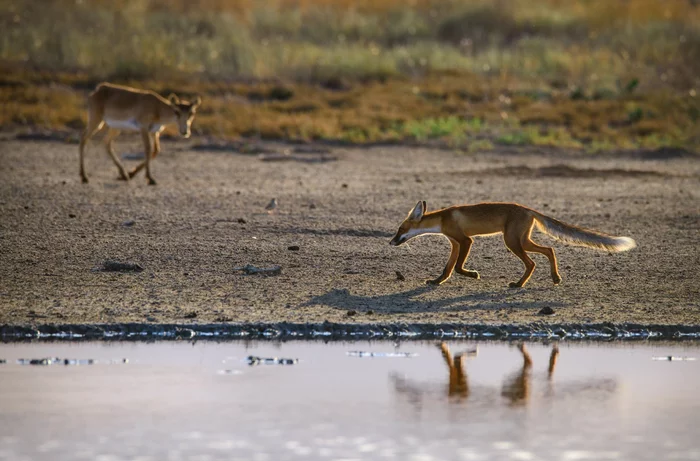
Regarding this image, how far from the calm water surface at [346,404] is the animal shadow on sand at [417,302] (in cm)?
105

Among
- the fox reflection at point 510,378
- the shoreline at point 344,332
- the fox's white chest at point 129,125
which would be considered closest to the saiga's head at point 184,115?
the fox's white chest at point 129,125

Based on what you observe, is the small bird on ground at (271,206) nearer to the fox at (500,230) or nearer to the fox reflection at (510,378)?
the fox at (500,230)

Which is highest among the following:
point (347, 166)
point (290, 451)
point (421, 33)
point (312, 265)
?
point (421, 33)

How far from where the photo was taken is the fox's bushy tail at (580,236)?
36.6ft

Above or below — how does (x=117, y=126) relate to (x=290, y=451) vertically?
above

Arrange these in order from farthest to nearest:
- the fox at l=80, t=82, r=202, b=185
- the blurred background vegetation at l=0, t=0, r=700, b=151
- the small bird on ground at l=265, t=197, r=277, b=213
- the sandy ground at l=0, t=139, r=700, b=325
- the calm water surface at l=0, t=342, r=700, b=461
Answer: the blurred background vegetation at l=0, t=0, r=700, b=151, the fox at l=80, t=82, r=202, b=185, the small bird on ground at l=265, t=197, r=277, b=213, the sandy ground at l=0, t=139, r=700, b=325, the calm water surface at l=0, t=342, r=700, b=461

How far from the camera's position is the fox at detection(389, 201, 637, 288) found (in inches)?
438

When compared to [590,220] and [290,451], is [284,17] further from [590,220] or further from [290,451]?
[290,451]

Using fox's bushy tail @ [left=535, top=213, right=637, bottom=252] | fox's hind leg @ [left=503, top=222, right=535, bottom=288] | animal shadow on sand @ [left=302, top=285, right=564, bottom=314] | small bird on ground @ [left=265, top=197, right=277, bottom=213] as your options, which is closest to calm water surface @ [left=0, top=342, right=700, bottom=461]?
animal shadow on sand @ [left=302, top=285, right=564, bottom=314]

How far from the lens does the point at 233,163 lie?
2048 cm

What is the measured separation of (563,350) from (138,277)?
3949 millimetres

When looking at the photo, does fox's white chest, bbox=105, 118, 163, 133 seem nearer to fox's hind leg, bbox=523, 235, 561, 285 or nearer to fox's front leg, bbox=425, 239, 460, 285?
fox's front leg, bbox=425, 239, 460, 285

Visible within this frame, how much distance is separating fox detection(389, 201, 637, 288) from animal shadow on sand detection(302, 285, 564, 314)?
0.44m

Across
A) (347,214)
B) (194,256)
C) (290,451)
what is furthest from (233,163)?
(290,451)
